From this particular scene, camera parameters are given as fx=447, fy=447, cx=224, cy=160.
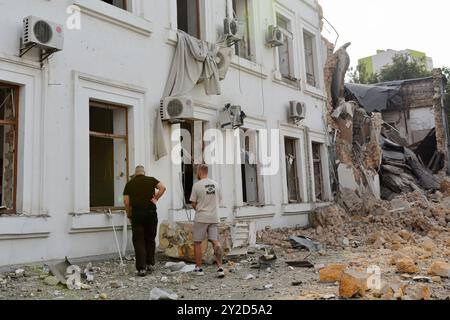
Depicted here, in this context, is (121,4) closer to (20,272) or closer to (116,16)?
(116,16)

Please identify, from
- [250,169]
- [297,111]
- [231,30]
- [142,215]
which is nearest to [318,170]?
[297,111]

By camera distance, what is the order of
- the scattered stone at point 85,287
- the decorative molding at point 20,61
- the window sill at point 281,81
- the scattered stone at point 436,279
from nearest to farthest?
the scattered stone at point 85,287 < the scattered stone at point 436,279 < the decorative molding at point 20,61 < the window sill at point 281,81

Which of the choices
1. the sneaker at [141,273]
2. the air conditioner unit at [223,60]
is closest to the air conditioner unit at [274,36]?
the air conditioner unit at [223,60]

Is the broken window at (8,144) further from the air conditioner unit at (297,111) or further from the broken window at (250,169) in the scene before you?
the air conditioner unit at (297,111)

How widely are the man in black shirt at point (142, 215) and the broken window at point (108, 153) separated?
1.49 m

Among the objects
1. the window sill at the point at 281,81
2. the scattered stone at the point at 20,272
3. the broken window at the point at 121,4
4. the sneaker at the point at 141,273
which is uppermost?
the broken window at the point at 121,4

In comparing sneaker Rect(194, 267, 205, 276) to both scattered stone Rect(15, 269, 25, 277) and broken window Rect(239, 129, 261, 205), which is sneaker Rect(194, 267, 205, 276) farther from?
broken window Rect(239, 129, 261, 205)

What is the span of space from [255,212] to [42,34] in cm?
631

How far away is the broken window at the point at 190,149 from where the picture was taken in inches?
369

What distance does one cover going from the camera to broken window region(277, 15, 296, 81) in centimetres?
1348

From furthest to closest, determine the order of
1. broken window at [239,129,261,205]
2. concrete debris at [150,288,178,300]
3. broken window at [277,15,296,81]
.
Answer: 1. broken window at [277,15,296,81]
2. broken window at [239,129,261,205]
3. concrete debris at [150,288,178,300]

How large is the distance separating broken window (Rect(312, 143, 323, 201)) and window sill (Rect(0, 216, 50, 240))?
9477 millimetres

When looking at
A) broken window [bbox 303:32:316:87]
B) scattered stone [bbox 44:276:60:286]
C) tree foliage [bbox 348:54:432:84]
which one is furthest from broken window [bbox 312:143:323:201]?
tree foliage [bbox 348:54:432:84]

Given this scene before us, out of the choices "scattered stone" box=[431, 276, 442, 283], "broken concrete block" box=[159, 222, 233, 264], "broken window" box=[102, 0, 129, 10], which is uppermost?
"broken window" box=[102, 0, 129, 10]
